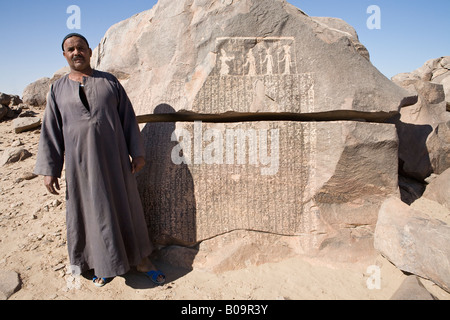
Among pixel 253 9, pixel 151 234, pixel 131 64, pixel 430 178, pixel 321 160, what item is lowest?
pixel 151 234

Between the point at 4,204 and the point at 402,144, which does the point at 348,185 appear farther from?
the point at 4,204

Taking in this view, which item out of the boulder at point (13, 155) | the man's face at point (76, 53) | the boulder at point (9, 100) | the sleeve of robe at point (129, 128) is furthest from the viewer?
the boulder at point (9, 100)

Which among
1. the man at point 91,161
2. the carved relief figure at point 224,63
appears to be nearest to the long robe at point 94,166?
the man at point 91,161

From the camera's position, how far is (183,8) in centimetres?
288

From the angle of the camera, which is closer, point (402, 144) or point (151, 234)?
point (151, 234)

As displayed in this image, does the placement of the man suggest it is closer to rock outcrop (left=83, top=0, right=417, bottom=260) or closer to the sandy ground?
the sandy ground

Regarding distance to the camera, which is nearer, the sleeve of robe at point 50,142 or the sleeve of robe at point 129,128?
the sleeve of robe at point 50,142

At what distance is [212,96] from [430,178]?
105 inches

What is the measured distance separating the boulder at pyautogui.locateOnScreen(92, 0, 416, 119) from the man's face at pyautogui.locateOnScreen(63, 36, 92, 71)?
685 mm

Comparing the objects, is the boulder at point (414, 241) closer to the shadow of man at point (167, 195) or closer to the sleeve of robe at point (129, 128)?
the shadow of man at point (167, 195)

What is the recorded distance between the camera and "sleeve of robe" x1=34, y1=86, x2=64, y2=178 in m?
2.25

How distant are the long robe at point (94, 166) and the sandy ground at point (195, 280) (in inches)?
8.0

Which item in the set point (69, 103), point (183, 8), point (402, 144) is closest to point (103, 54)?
point (183, 8)

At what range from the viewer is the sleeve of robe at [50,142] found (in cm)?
225
